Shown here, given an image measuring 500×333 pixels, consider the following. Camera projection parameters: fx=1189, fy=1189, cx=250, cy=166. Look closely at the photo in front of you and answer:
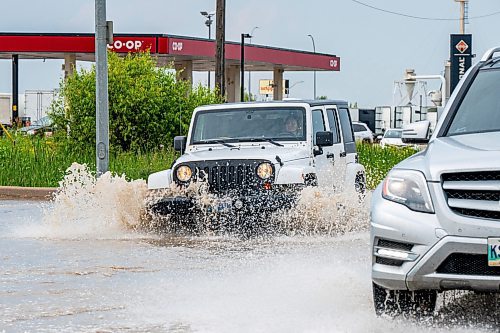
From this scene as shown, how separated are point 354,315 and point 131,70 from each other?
20123 millimetres

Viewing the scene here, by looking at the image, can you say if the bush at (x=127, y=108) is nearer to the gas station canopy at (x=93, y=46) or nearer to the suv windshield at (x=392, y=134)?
the gas station canopy at (x=93, y=46)

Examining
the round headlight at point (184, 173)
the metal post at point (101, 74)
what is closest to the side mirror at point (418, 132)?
the round headlight at point (184, 173)

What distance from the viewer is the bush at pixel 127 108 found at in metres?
26.9

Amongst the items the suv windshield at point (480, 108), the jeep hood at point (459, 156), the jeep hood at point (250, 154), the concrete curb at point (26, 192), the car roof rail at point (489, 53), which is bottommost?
the concrete curb at point (26, 192)

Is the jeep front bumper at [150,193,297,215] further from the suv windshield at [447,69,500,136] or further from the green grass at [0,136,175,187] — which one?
the green grass at [0,136,175,187]

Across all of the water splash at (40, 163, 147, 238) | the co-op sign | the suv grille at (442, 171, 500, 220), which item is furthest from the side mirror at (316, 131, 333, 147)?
the co-op sign

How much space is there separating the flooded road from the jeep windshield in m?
1.65

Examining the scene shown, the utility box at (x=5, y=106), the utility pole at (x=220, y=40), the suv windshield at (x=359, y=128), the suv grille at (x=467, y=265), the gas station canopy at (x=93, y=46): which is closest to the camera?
the suv grille at (x=467, y=265)

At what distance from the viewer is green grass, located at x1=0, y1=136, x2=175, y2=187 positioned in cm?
2378

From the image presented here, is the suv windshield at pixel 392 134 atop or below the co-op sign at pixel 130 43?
below

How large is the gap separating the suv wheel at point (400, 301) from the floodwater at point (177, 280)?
0.08 m

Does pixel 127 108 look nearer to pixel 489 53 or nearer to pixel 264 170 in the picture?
pixel 264 170

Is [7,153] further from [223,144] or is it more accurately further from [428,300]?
[428,300]

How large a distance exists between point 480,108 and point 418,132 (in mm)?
633
